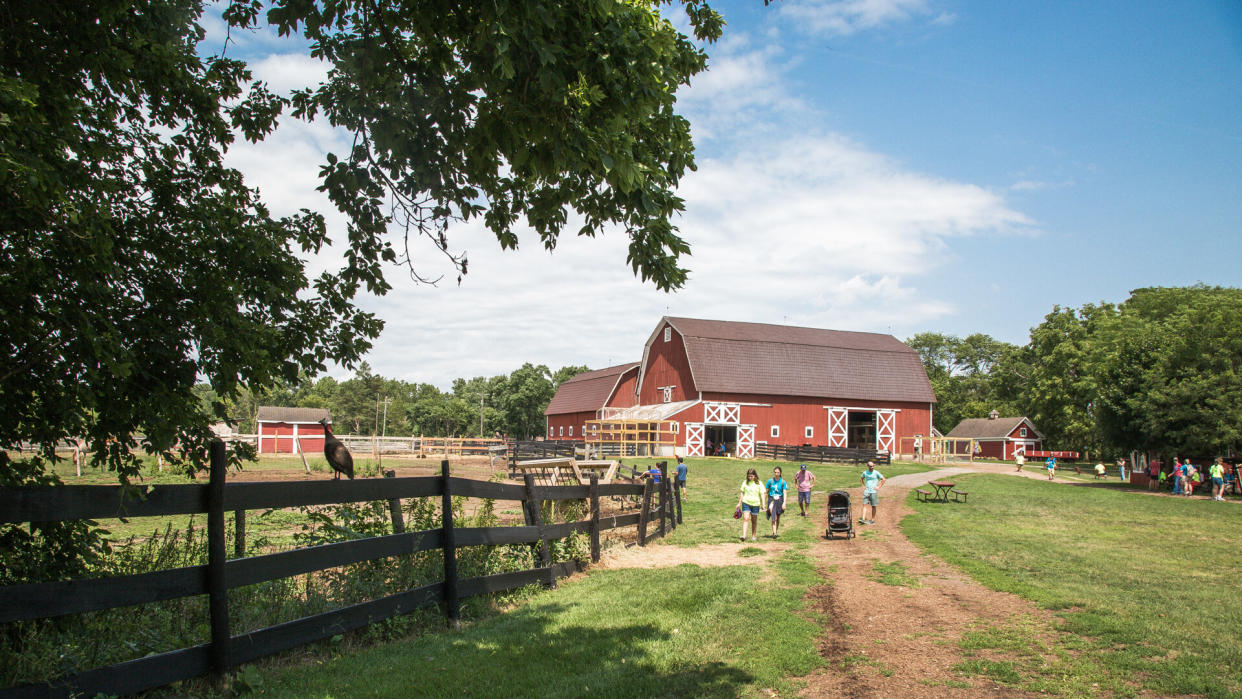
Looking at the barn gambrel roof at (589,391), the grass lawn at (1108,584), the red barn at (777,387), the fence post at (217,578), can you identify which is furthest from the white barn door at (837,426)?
the fence post at (217,578)

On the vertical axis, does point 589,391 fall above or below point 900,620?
above

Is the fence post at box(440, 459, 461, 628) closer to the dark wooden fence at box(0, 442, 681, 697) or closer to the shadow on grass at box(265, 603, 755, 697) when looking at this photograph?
the dark wooden fence at box(0, 442, 681, 697)

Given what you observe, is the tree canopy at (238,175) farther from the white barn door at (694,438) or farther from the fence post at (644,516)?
the white barn door at (694,438)

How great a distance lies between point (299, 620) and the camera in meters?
5.32

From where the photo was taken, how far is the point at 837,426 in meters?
49.6

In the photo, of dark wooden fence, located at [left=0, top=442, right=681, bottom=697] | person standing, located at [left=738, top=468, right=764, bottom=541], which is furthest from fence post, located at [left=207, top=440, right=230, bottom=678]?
person standing, located at [left=738, top=468, right=764, bottom=541]

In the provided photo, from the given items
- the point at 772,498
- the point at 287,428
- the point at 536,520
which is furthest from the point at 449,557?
the point at 287,428

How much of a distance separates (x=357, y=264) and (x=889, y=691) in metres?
5.46

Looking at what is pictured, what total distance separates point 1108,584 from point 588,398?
5362cm

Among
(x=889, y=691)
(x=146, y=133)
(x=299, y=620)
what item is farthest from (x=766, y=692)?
(x=146, y=133)

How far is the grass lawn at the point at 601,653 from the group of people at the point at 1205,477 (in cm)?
2853

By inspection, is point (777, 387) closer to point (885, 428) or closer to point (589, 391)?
point (885, 428)

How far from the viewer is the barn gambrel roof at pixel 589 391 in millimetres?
61094

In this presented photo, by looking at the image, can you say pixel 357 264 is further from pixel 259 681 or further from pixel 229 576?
pixel 259 681
